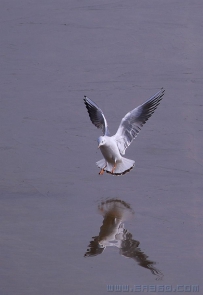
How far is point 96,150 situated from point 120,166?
119cm

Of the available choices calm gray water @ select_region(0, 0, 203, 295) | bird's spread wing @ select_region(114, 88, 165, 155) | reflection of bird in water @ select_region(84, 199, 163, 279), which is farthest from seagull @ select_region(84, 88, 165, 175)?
reflection of bird in water @ select_region(84, 199, 163, 279)

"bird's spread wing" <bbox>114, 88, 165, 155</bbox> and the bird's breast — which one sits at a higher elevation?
"bird's spread wing" <bbox>114, 88, 165, 155</bbox>

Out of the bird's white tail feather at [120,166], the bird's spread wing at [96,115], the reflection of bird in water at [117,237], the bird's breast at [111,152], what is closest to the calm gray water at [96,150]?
the reflection of bird in water at [117,237]

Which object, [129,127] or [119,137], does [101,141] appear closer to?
[119,137]

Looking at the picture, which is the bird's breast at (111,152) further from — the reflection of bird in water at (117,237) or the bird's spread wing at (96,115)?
the reflection of bird in water at (117,237)

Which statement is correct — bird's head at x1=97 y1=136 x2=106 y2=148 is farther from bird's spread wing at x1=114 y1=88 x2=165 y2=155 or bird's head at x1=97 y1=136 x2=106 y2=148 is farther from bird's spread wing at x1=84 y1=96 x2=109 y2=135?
bird's spread wing at x1=84 y1=96 x2=109 y2=135

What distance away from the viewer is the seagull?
1036 cm

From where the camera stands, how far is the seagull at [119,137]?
10.4m

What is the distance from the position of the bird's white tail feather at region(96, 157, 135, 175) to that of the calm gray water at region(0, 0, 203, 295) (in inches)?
7.2

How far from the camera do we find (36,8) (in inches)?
715

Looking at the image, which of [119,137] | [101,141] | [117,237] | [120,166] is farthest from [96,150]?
[117,237]

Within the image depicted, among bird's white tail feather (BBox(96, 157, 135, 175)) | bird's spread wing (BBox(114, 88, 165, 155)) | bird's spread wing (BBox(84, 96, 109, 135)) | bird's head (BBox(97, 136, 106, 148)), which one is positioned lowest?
bird's white tail feather (BBox(96, 157, 135, 175))

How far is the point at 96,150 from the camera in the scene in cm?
1157

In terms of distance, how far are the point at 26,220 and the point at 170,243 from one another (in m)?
1.76
